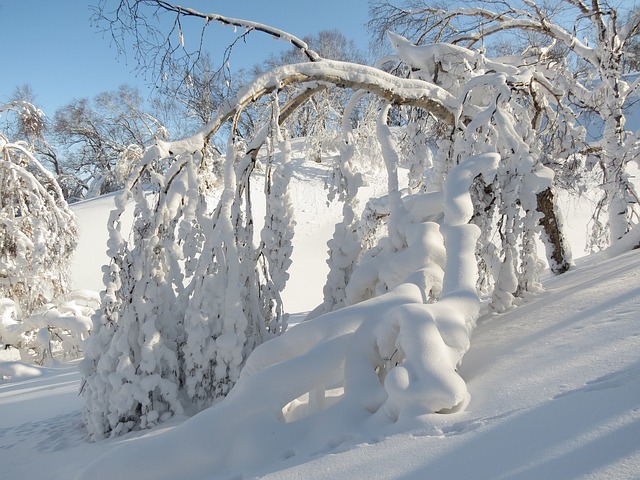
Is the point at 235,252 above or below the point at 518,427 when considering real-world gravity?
above

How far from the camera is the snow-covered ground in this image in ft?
4.63

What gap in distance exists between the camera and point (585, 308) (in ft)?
9.04

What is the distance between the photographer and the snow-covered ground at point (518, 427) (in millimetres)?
1412

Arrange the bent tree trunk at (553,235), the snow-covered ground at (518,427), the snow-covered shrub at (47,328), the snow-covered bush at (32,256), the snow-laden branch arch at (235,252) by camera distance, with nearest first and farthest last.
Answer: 1. the snow-covered ground at (518,427)
2. the snow-laden branch arch at (235,252)
3. the bent tree trunk at (553,235)
4. the snow-covered shrub at (47,328)
5. the snow-covered bush at (32,256)

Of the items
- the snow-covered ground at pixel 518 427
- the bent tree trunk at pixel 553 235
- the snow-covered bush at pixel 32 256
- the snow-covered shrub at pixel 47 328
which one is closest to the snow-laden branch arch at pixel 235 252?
the snow-covered ground at pixel 518 427

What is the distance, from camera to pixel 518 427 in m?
1.61

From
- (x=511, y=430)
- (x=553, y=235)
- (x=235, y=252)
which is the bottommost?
(x=511, y=430)

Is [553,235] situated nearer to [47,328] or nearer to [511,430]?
[511,430]

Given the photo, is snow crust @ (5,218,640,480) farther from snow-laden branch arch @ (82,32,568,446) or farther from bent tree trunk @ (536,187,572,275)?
bent tree trunk @ (536,187,572,275)

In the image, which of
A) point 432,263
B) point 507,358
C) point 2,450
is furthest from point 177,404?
point 507,358

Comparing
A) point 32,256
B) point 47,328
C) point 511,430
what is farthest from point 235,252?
point 32,256

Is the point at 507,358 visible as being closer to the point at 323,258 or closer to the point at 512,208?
the point at 512,208

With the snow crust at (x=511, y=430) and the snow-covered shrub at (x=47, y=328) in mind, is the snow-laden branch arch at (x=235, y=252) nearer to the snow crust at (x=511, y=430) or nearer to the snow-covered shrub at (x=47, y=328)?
the snow crust at (x=511, y=430)

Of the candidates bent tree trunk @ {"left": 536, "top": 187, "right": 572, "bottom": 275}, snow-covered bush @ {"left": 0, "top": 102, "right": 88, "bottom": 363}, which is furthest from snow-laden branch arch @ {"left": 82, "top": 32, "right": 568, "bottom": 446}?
snow-covered bush @ {"left": 0, "top": 102, "right": 88, "bottom": 363}
